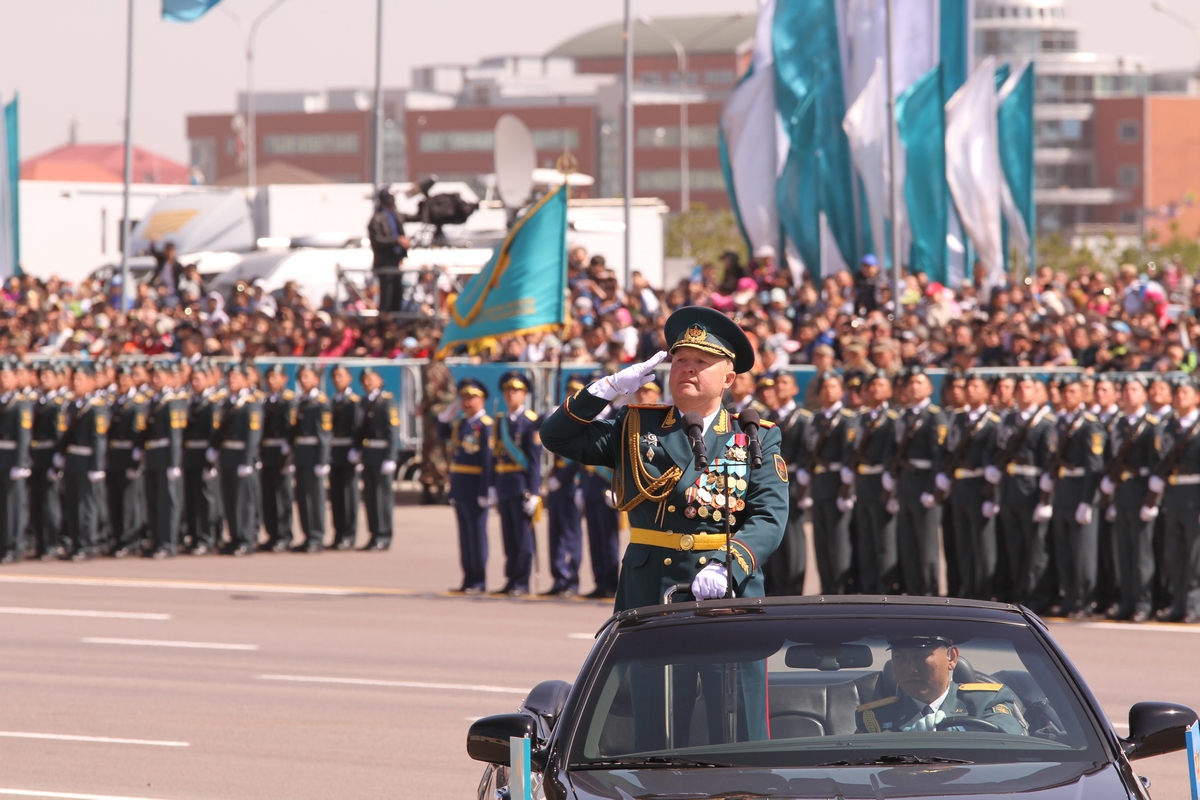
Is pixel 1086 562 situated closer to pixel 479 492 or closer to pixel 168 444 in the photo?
pixel 479 492

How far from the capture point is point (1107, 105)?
135 meters

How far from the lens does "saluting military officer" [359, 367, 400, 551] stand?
19.8 meters

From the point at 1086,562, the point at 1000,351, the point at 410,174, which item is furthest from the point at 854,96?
the point at 410,174

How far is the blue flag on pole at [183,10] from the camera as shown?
3136 centimetres

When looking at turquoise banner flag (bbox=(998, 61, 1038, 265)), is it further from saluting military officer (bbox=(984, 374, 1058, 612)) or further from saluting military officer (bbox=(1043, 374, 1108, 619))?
saluting military officer (bbox=(1043, 374, 1108, 619))

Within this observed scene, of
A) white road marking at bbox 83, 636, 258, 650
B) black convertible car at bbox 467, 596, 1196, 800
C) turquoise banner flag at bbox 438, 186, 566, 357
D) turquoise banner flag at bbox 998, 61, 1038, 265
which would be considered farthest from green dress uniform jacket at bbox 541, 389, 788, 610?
turquoise banner flag at bbox 998, 61, 1038, 265

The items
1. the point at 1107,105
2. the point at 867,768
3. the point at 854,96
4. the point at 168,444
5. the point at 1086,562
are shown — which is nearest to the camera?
the point at 867,768

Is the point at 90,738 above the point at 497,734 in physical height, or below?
below

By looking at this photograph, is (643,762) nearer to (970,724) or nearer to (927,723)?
(927,723)

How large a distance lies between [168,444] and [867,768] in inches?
618

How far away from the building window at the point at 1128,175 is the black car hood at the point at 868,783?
13329 centimetres

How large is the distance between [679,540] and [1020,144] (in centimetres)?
3225

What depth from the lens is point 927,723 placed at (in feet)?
16.8

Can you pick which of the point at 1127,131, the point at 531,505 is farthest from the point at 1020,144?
the point at 1127,131
